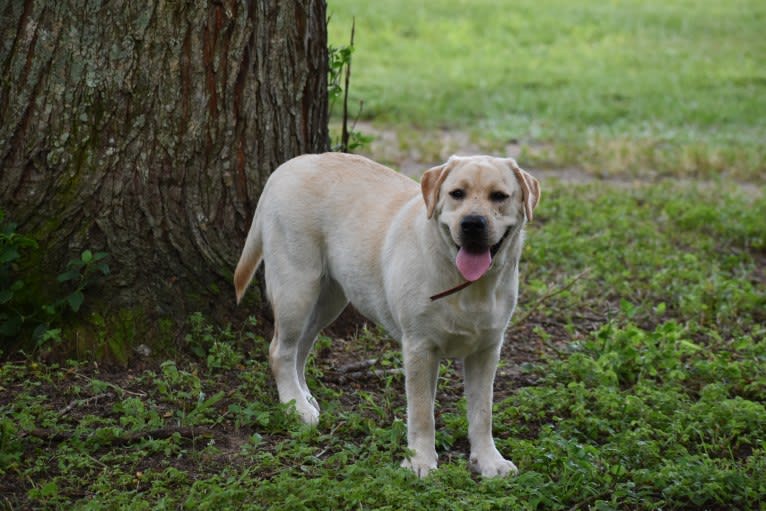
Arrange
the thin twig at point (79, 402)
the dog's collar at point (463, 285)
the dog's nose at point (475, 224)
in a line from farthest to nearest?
the thin twig at point (79, 402), the dog's collar at point (463, 285), the dog's nose at point (475, 224)

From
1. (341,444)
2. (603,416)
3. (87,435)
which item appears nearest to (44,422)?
(87,435)

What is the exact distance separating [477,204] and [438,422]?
4.53 ft

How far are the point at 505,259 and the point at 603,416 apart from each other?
1.21 meters

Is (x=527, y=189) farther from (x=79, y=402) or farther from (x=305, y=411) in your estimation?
(x=79, y=402)

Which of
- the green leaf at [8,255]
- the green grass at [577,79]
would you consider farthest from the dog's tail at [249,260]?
the green grass at [577,79]

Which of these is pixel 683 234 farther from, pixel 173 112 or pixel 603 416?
pixel 173 112

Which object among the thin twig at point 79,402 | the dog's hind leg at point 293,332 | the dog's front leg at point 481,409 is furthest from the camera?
the dog's hind leg at point 293,332

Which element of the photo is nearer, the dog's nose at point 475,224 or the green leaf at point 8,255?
the dog's nose at point 475,224

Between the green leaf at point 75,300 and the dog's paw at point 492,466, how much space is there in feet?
7.02

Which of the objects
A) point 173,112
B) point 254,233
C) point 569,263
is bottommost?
point 569,263

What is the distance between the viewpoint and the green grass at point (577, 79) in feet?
40.4

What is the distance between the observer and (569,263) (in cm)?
801

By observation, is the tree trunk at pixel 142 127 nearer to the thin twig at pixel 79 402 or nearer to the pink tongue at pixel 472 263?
the thin twig at pixel 79 402

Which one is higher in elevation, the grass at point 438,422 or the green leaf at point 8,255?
the green leaf at point 8,255
